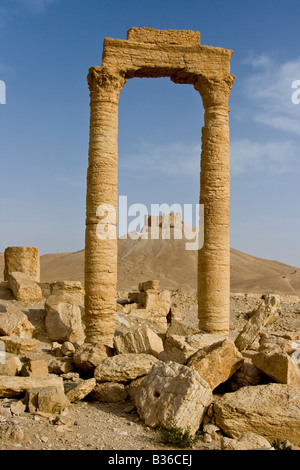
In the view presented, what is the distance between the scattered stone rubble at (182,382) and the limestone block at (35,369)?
17 mm

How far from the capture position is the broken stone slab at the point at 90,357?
937 centimetres

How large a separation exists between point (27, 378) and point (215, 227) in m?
6.87

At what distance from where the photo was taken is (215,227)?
13195mm

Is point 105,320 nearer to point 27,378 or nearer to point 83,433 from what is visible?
point 27,378

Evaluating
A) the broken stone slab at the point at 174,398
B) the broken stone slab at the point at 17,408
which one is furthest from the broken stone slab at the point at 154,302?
the broken stone slab at the point at 17,408

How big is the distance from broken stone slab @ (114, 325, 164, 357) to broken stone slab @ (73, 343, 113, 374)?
0.94 ft

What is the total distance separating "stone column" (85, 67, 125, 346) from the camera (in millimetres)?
12492

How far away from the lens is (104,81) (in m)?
12.7

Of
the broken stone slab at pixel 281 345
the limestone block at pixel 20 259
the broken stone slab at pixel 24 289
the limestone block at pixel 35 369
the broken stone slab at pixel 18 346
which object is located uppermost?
the limestone block at pixel 20 259

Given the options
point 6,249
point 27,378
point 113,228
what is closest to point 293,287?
point 6,249

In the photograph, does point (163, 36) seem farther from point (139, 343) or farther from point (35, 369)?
point (35, 369)

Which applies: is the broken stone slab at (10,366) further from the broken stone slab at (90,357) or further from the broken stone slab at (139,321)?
the broken stone slab at (139,321)

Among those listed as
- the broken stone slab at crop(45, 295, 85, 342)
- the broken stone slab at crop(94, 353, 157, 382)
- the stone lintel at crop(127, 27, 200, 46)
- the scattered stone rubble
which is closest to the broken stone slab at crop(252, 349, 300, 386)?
the scattered stone rubble
